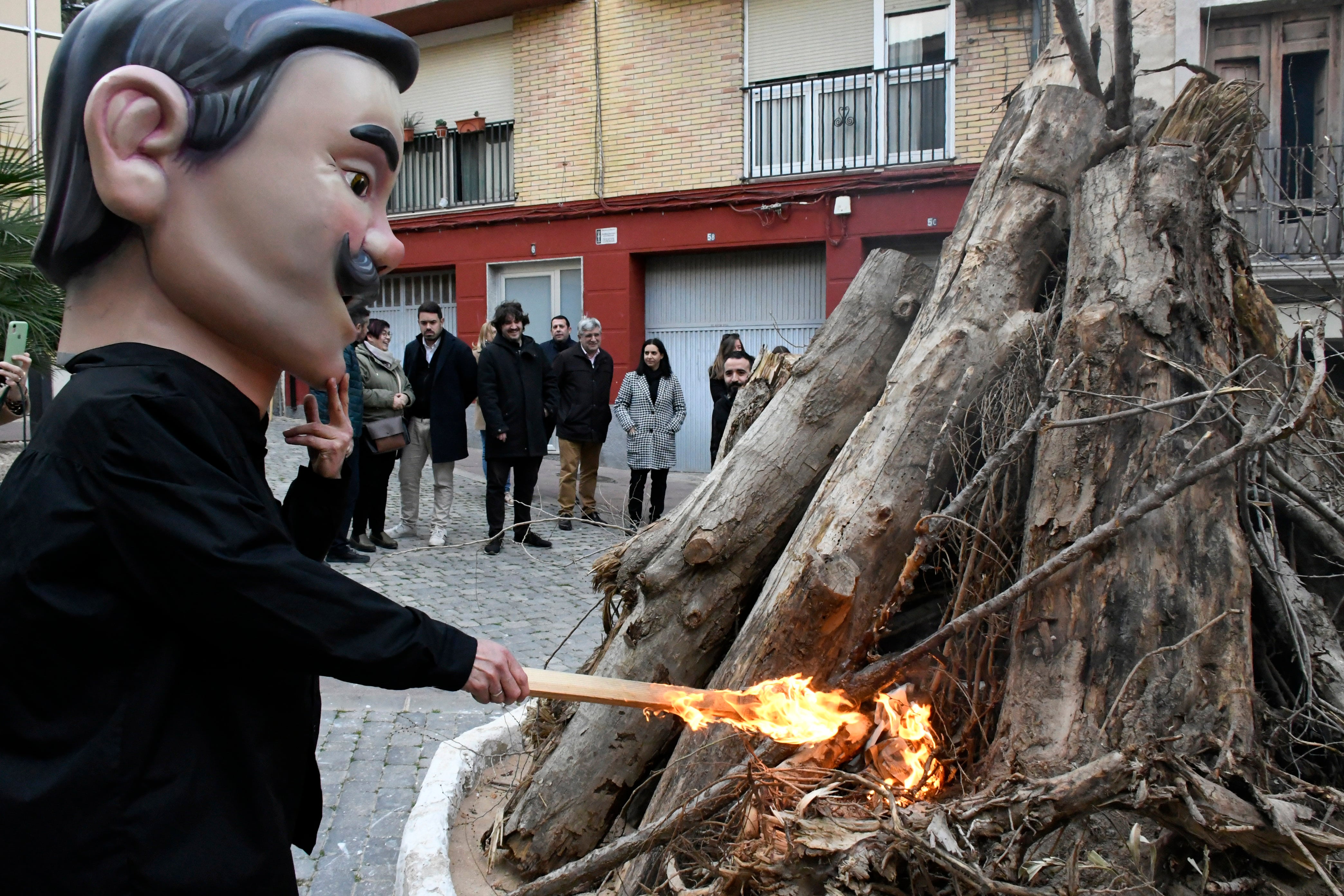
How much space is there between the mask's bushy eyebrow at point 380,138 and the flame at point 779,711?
1281 millimetres

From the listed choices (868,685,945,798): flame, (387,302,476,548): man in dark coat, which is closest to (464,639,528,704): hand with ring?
(868,685,945,798): flame

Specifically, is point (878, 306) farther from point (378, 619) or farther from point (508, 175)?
point (508, 175)

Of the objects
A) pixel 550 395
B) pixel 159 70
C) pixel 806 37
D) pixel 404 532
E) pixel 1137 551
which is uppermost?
pixel 806 37

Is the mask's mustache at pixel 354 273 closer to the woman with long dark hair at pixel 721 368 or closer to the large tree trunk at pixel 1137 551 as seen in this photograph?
the large tree trunk at pixel 1137 551

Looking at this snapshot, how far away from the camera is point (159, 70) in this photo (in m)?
1.76

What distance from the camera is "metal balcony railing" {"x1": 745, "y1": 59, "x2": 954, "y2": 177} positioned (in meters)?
12.9

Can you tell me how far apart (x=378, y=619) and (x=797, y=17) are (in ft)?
44.3

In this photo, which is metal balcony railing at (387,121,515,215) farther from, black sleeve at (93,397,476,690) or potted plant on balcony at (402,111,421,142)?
black sleeve at (93,397,476,690)

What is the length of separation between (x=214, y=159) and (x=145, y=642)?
2.75ft

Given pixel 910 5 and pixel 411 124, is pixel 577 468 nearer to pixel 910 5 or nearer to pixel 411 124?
pixel 910 5

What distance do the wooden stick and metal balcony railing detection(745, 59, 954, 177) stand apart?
11721mm

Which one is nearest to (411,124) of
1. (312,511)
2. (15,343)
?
(15,343)

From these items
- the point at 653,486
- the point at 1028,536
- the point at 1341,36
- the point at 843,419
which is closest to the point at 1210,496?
the point at 1028,536

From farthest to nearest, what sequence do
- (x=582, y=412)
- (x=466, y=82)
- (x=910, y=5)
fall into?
(x=466, y=82) < (x=910, y=5) < (x=582, y=412)
